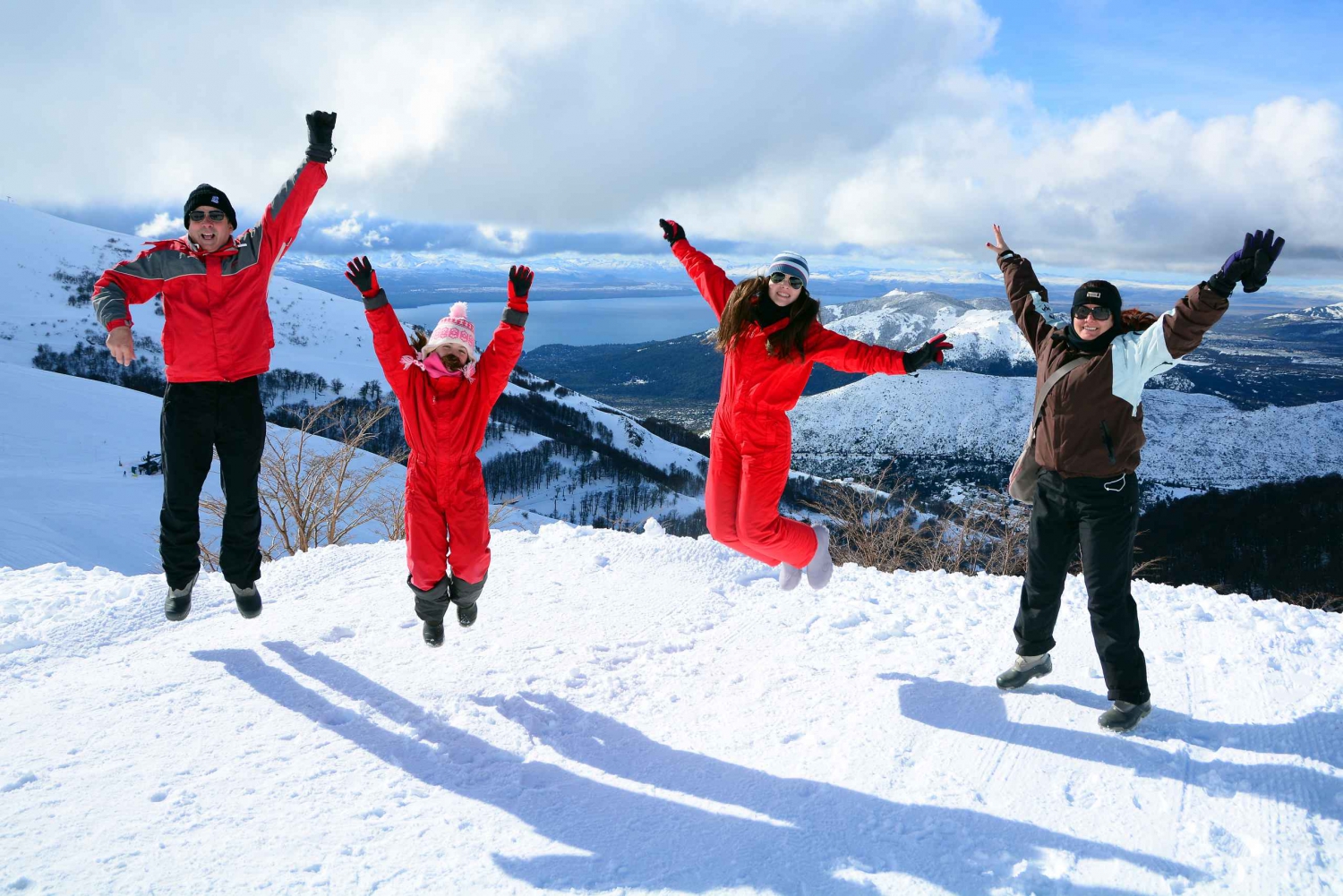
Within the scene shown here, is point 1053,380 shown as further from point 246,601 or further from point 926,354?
point 246,601

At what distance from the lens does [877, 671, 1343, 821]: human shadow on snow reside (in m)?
3.64

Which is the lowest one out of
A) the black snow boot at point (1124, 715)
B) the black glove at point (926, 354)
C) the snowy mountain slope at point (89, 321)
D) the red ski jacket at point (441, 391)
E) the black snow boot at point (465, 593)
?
the black snow boot at point (1124, 715)

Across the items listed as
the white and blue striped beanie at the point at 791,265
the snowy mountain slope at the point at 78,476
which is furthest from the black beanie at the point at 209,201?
the snowy mountain slope at the point at 78,476

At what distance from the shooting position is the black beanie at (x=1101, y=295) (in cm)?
406

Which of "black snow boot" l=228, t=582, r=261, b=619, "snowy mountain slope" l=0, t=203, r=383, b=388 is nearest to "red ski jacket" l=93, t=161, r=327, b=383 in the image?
"black snow boot" l=228, t=582, r=261, b=619

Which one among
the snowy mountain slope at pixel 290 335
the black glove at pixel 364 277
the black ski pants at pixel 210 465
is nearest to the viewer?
the black glove at pixel 364 277

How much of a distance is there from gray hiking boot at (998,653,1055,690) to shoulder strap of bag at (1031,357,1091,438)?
1455 millimetres

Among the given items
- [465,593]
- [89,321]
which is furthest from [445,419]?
[89,321]

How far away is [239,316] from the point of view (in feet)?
16.0

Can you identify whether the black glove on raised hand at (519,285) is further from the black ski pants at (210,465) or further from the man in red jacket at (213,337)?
the black ski pants at (210,465)

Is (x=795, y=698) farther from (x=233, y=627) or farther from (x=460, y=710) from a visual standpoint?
(x=233, y=627)

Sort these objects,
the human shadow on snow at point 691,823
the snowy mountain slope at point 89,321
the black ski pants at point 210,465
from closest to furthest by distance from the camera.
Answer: the human shadow on snow at point 691,823 < the black ski pants at point 210,465 < the snowy mountain slope at point 89,321

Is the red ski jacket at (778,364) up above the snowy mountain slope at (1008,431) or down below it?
above

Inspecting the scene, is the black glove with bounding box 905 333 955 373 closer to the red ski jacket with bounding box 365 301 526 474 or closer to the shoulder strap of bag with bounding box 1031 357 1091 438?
the shoulder strap of bag with bounding box 1031 357 1091 438
